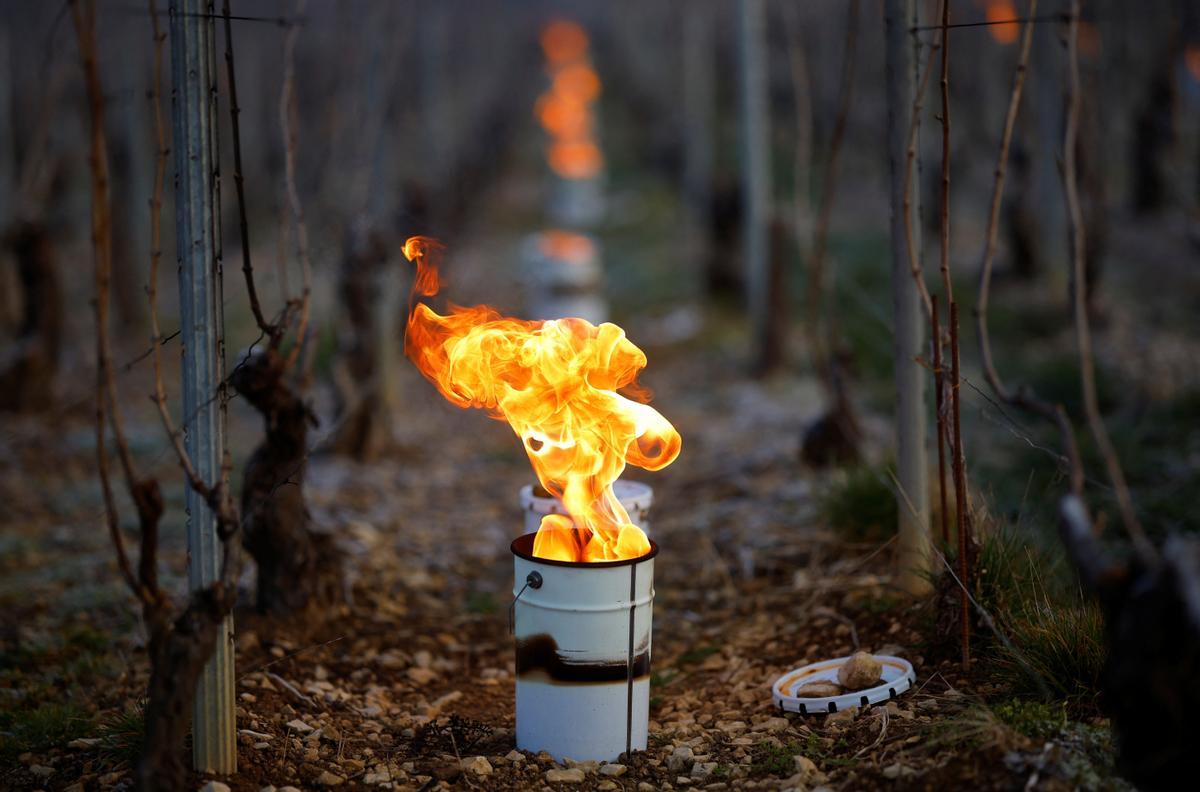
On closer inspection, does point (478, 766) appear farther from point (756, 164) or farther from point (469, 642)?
point (756, 164)

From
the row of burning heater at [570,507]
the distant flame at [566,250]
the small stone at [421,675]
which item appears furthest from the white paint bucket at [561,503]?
the distant flame at [566,250]

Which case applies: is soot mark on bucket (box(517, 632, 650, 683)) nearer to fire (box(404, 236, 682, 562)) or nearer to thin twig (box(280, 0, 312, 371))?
fire (box(404, 236, 682, 562))

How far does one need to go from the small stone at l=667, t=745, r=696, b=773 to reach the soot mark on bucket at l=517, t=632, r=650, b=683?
0.92ft

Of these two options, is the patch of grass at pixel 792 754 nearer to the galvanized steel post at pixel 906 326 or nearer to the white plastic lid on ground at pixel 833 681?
the white plastic lid on ground at pixel 833 681

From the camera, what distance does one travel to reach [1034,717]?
3033 millimetres

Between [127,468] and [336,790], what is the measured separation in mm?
1223

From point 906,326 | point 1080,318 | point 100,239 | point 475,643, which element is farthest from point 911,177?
point 100,239

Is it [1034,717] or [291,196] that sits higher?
[291,196]

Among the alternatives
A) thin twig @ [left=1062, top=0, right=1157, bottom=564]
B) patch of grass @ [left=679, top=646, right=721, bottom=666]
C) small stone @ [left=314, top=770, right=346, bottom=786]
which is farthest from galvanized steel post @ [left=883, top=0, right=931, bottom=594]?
small stone @ [left=314, top=770, right=346, bottom=786]

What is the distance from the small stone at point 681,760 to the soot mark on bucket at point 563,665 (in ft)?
0.92

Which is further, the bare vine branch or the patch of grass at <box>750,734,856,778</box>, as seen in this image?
the patch of grass at <box>750,734,856,778</box>

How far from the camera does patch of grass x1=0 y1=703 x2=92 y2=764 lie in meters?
3.36

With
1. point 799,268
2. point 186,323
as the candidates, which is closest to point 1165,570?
point 186,323

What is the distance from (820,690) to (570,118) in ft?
81.0
